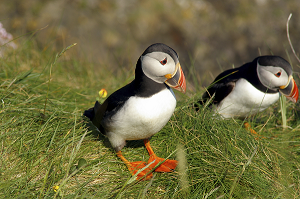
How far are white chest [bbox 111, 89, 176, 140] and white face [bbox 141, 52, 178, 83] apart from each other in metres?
0.21

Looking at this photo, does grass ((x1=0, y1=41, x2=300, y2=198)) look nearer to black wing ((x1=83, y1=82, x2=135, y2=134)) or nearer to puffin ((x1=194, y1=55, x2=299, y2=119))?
black wing ((x1=83, y1=82, x2=135, y2=134))

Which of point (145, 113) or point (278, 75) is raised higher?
point (145, 113)

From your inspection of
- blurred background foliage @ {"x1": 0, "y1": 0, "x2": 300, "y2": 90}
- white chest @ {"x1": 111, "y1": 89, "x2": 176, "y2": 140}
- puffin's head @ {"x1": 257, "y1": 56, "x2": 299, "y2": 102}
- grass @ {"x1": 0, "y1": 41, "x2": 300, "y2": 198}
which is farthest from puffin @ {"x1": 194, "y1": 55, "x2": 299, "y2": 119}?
blurred background foliage @ {"x1": 0, "y1": 0, "x2": 300, "y2": 90}

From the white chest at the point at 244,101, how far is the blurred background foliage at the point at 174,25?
15.9ft

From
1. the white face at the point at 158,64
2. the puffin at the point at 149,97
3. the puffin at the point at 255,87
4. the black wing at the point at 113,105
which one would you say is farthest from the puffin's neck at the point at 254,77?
the black wing at the point at 113,105

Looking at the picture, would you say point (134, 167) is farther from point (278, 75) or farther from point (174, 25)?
point (174, 25)

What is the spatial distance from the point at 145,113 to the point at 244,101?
5.64 ft

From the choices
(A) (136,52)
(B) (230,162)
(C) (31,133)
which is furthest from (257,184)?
(A) (136,52)

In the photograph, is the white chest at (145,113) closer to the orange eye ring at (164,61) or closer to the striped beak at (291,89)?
the orange eye ring at (164,61)

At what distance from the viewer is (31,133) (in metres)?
2.77

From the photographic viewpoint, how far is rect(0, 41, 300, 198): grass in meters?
2.28

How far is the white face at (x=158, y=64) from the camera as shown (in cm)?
244

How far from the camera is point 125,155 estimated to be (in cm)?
298

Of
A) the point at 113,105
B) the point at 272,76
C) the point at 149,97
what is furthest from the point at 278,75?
the point at 113,105
